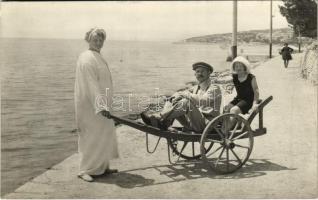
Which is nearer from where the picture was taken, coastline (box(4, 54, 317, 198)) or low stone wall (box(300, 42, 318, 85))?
coastline (box(4, 54, 317, 198))

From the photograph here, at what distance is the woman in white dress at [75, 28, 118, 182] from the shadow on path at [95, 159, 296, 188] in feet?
0.79

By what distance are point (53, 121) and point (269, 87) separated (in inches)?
283

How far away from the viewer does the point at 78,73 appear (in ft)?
20.5

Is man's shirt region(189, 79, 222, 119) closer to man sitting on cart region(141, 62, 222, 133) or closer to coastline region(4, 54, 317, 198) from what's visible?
man sitting on cart region(141, 62, 222, 133)

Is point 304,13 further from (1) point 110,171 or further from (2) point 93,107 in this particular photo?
(2) point 93,107

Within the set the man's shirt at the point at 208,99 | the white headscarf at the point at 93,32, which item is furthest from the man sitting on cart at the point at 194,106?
the white headscarf at the point at 93,32

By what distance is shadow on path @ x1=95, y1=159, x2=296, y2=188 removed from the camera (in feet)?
20.8

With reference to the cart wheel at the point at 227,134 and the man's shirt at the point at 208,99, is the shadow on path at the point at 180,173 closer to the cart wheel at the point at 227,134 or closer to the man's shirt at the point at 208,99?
the cart wheel at the point at 227,134

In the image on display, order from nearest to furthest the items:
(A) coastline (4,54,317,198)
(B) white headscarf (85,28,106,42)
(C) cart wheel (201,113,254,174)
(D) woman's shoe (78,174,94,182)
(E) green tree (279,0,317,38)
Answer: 1. (A) coastline (4,54,317,198)
2. (B) white headscarf (85,28,106,42)
3. (D) woman's shoe (78,174,94,182)
4. (C) cart wheel (201,113,254,174)
5. (E) green tree (279,0,317,38)

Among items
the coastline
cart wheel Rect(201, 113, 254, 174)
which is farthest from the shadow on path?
cart wheel Rect(201, 113, 254, 174)

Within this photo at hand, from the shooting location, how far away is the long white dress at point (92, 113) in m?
6.20

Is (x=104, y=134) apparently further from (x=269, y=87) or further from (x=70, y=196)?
(x=269, y=87)

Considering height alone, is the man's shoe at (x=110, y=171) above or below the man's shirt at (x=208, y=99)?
below

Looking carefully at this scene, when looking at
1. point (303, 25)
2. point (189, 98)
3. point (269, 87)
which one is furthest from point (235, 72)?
point (303, 25)
